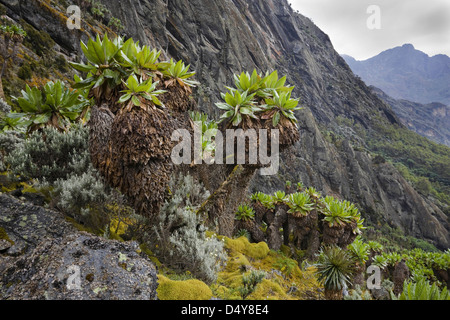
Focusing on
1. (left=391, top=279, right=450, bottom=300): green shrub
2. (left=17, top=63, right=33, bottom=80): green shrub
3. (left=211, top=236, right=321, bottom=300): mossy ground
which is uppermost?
(left=17, top=63, right=33, bottom=80): green shrub

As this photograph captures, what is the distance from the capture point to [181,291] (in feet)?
9.84

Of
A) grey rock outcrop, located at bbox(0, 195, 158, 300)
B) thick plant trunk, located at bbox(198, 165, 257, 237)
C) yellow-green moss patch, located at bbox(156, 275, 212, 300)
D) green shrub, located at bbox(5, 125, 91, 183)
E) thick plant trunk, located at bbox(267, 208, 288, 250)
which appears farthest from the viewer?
thick plant trunk, located at bbox(267, 208, 288, 250)

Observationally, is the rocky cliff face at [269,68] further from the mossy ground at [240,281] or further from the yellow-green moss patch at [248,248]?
the mossy ground at [240,281]

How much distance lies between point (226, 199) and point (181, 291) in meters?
3.23

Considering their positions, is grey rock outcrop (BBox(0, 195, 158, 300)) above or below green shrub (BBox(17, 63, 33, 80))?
below

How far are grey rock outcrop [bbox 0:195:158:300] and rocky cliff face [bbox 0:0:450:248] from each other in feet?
87.9

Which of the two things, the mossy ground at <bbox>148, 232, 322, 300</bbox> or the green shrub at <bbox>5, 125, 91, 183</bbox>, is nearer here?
the mossy ground at <bbox>148, 232, 322, 300</bbox>

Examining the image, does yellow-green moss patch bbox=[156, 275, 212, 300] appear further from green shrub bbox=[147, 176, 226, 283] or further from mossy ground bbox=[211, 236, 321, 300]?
green shrub bbox=[147, 176, 226, 283]

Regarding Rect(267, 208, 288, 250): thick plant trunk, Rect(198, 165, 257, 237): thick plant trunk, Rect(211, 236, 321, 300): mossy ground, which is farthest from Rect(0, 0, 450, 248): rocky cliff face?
Rect(198, 165, 257, 237): thick plant trunk

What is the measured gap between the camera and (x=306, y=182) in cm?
5844

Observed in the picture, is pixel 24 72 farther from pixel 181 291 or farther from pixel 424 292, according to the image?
pixel 424 292

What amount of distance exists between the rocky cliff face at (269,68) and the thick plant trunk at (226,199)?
22878 mm

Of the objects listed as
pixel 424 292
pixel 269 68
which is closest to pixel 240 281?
pixel 424 292

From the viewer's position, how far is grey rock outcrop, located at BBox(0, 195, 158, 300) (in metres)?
2.25
